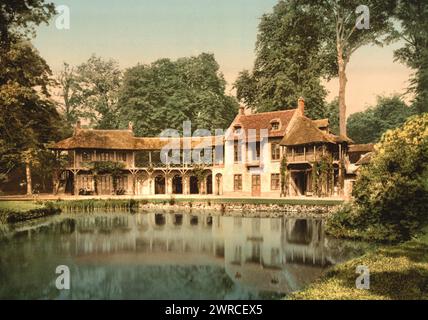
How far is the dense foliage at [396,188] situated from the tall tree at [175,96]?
29.8 m

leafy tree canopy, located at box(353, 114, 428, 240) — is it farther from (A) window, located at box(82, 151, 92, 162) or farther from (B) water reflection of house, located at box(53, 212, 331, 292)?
(A) window, located at box(82, 151, 92, 162)

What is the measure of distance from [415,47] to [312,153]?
10.6 meters

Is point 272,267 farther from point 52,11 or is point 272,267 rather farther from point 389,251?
point 52,11

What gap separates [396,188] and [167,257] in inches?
337

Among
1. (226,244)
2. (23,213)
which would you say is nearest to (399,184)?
(226,244)

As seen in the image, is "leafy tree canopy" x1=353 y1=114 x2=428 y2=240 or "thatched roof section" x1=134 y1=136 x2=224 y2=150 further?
"thatched roof section" x1=134 y1=136 x2=224 y2=150

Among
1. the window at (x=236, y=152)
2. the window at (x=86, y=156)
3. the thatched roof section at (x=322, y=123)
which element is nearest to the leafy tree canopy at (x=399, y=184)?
the thatched roof section at (x=322, y=123)

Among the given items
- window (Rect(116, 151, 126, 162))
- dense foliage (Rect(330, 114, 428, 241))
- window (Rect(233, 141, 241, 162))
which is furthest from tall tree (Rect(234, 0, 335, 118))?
dense foliage (Rect(330, 114, 428, 241))

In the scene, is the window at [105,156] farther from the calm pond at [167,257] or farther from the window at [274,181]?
the calm pond at [167,257]

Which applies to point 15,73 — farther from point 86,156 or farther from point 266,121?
point 266,121

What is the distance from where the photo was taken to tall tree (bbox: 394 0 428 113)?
93.3 ft

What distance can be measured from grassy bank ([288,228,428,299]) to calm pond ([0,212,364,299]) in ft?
3.62

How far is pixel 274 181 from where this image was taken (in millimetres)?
36750
